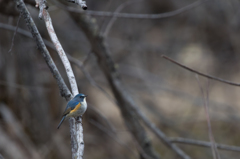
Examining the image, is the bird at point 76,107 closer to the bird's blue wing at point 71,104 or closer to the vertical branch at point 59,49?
the bird's blue wing at point 71,104

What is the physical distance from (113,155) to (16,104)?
2556 millimetres

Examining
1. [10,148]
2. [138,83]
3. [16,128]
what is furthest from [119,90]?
[138,83]

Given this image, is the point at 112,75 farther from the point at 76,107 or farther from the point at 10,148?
the point at 10,148

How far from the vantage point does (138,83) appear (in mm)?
7785

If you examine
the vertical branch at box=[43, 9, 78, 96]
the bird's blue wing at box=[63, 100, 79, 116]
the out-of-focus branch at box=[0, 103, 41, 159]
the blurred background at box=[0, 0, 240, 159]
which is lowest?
the bird's blue wing at box=[63, 100, 79, 116]

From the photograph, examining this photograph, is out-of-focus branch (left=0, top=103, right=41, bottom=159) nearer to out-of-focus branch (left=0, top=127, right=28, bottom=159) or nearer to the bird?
out-of-focus branch (left=0, top=127, right=28, bottom=159)

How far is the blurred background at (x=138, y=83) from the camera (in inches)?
190

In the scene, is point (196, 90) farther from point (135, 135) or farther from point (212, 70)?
point (135, 135)

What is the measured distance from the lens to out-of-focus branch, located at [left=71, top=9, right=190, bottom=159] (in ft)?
10.8

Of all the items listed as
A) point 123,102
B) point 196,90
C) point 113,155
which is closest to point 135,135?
point 123,102

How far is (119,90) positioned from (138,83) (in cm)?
439

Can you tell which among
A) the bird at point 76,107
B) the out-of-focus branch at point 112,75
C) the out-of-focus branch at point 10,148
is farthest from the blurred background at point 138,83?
the bird at point 76,107

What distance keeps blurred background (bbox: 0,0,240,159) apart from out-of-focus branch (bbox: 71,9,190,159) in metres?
1.13

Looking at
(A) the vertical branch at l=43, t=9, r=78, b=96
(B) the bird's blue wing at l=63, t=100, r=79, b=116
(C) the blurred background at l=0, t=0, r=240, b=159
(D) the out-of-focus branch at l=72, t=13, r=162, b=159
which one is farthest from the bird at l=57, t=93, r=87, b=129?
(C) the blurred background at l=0, t=0, r=240, b=159
